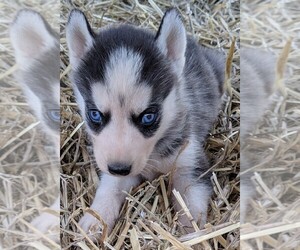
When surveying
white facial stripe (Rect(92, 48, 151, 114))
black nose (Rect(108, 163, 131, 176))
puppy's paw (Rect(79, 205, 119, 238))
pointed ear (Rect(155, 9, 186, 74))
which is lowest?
puppy's paw (Rect(79, 205, 119, 238))

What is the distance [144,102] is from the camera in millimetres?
1468

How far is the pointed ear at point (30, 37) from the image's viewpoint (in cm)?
154

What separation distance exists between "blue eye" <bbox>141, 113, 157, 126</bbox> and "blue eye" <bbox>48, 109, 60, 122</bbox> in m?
0.29

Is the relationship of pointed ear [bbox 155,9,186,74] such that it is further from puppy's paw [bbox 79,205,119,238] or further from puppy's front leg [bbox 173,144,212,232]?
puppy's paw [bbox 79,205,119,238]

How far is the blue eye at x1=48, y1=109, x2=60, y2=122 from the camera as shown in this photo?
161 centimetres

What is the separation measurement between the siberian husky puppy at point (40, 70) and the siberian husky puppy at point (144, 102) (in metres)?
0.07

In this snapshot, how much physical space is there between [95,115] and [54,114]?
0.17 meters

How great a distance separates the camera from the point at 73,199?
163 cm

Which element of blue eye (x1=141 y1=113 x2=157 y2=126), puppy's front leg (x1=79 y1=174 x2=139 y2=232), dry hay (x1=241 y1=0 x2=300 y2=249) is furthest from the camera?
puppy's front leg (x1=79 y1=174 x2=139 y2=232)

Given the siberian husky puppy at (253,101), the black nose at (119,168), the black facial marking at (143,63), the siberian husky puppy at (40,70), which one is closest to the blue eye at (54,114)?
the siberian husky puppy at (40,70)

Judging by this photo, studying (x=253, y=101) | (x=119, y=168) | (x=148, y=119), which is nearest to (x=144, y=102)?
(x=148, y=119)

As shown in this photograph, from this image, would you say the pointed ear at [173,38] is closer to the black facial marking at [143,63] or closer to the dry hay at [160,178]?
the black facial marking at [143,63]

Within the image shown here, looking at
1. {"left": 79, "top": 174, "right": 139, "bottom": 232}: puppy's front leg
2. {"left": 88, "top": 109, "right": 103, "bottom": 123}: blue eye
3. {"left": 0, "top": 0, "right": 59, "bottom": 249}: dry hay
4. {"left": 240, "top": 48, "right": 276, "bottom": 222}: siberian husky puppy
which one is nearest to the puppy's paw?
{"left": 79, "top": 174, "right": 139, "bottom": 232}: puppy's front leg

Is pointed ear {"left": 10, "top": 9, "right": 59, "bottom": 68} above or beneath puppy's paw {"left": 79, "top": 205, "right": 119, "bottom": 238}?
above
